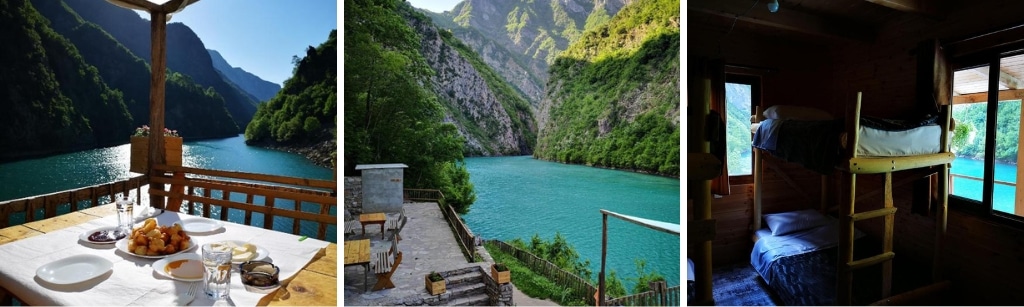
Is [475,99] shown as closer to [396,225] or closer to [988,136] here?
[396,225]

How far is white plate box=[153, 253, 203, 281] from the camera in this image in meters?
1.15

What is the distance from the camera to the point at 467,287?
1988 millimetres

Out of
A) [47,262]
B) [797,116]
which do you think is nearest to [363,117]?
[47,262]

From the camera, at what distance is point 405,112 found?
6.85 ft

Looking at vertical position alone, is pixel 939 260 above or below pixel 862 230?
below

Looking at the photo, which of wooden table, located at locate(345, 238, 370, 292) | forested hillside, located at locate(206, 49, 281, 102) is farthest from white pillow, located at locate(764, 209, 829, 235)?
forested hillside, located at locate(206, 49, 281, 102)

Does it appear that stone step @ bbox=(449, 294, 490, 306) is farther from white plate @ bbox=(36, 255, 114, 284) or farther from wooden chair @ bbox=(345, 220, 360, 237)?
white plate @ bbox=(36, 255, 114, 284)

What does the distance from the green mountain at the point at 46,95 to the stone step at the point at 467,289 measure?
3738 millimetres

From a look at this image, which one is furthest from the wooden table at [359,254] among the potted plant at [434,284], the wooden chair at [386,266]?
the potted plant at [434,284]

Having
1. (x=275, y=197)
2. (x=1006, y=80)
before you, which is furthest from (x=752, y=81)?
(x=275, y=197)

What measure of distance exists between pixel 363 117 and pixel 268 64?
4.02 meters

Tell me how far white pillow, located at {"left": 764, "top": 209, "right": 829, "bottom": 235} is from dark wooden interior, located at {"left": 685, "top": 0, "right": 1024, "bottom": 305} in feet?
0.11

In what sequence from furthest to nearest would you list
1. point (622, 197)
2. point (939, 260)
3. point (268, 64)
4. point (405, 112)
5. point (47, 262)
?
point (268, 64) < point (622, 197) < point (405, 112) < point (939, 260) < point (47, 262)

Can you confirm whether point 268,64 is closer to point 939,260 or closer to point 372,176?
point 372,176
